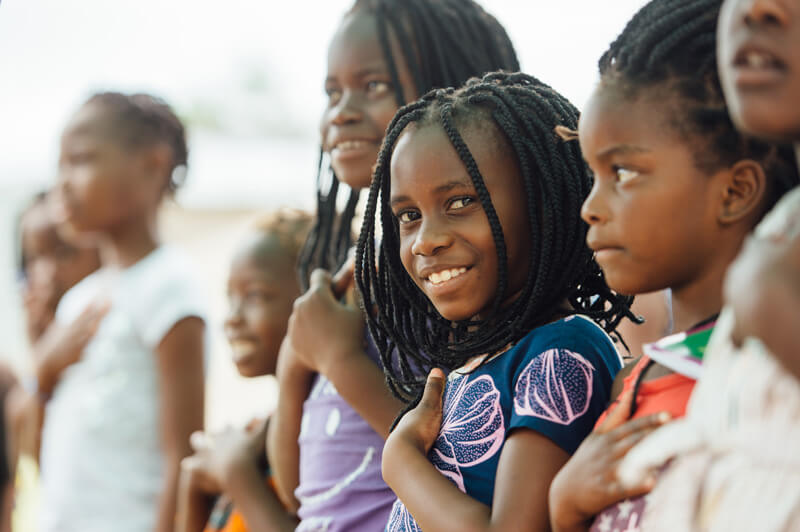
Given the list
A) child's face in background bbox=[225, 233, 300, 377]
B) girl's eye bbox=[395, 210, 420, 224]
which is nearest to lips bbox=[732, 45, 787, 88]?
girl's eye bbox=[395, 210, 420, 224]

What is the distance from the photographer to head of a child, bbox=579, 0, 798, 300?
1.42m

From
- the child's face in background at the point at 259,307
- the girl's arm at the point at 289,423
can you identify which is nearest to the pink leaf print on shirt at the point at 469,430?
the girl's arm at the point at 289,423

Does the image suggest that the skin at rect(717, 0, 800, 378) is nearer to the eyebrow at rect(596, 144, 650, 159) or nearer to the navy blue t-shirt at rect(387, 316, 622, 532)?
the eyebrow at rect(596, 144, 650, 159)

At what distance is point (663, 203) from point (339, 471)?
1.20 metres

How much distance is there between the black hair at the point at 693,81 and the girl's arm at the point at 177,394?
227 centimetres

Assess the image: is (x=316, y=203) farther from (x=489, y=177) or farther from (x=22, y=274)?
(x=22, y=274)

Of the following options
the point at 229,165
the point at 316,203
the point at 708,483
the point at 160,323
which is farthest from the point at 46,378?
the point at 229,165

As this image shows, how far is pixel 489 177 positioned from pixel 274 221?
145 cm

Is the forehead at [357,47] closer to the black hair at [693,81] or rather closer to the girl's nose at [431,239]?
the girl's nose at [431,239]

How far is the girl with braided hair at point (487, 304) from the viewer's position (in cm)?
163

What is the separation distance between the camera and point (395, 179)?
1.97 m

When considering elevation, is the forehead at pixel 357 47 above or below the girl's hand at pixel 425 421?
above

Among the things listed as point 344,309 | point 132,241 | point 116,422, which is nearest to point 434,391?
point 344,309

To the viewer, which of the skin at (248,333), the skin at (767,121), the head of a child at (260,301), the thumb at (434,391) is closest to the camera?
the skin at (767,121)
